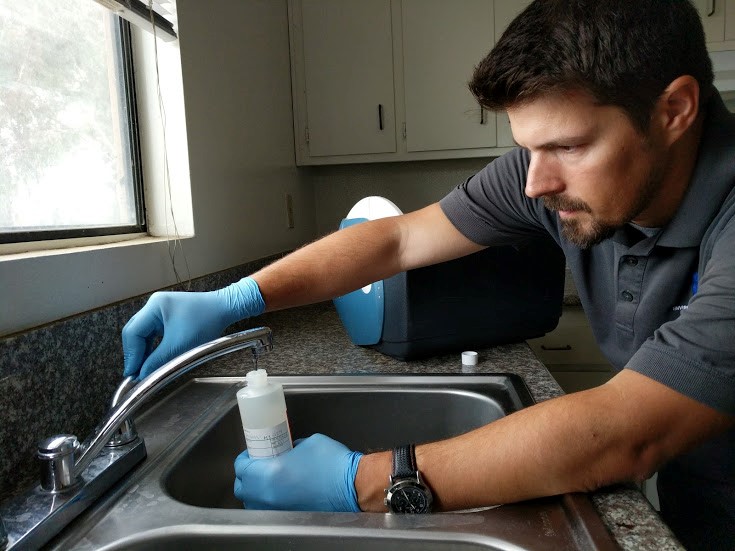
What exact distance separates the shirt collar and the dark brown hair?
3.3 inches

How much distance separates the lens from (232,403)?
904mm

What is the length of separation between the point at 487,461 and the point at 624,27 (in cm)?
54

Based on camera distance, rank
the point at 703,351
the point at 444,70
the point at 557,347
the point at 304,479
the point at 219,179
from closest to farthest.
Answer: the point at 703,351 < the point at 304,479 < the point at 219,179 < the point at 557,347 < the point at 444,70

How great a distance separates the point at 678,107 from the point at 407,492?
0.59m

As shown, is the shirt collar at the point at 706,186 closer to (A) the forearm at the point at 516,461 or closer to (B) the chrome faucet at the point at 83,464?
(A) the forearm at the point at 516,461

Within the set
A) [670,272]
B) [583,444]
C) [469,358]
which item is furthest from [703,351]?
[469,358]

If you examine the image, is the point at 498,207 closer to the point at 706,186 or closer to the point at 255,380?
the point at 706,186

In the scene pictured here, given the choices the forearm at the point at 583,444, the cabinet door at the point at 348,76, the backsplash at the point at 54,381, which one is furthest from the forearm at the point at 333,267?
the cabinet door at the point at 348,76

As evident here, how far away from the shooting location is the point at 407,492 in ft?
1.93

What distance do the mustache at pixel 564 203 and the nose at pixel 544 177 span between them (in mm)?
15

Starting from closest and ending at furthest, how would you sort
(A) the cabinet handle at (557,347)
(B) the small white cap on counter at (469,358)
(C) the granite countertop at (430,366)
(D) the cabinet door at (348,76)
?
1. (C) the granite countertop at (430,366)
2. (B) the small white cap on counter at (469,358)
3. (A) the cabinet handle at (557,347)
4. (D) the cabinet door at (348,76)

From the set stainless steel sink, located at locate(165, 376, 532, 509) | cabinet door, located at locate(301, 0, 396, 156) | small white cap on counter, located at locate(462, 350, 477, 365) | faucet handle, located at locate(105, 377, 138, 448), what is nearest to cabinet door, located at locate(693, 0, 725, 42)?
cabinet door, located at locate(301, 0, 396, 156)

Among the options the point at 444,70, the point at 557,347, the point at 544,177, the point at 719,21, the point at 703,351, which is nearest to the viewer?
the point at 703,351

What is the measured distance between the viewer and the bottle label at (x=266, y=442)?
2.27 ft
